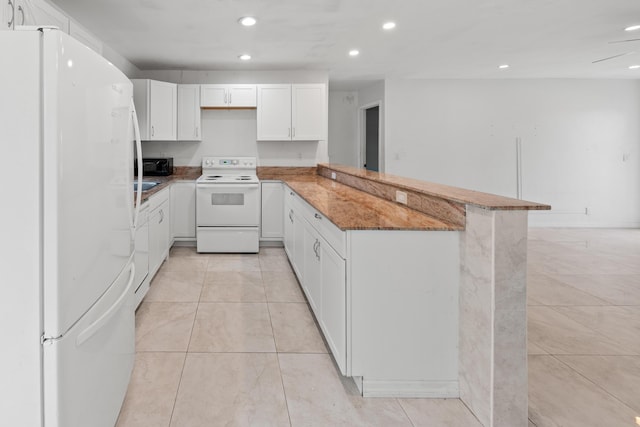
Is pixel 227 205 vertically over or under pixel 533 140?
under

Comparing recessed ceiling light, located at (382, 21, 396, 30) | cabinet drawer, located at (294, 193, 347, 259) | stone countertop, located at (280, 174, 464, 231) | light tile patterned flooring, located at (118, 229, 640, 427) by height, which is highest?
recessed ceiling light, located at (382, 21, 396, 30)

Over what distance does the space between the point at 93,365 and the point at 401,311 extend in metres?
1.27

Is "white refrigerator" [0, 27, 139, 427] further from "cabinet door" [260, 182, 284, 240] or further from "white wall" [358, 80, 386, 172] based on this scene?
"white wall" [358, 80, 386, 172]

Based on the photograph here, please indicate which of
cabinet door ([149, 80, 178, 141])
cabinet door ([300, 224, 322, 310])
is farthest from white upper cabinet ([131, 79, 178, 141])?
cabinet door ([300, 224, 322, 310])

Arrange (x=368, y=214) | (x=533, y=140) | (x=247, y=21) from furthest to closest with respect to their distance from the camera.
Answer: (x=533, y=140), (x=247, y=21), (x=368, y=214)

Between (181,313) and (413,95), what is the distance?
5.09 meters

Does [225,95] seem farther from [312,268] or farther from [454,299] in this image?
[454,299]

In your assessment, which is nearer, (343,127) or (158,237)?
(158,237)

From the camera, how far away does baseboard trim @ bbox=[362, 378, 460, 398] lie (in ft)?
6.40

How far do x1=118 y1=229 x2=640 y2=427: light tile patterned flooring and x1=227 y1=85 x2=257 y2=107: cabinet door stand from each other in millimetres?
2358

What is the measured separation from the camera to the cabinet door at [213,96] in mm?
5273

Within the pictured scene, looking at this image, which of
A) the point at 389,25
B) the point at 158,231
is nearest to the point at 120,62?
the point at 158,231

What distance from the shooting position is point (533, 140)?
22.0ft

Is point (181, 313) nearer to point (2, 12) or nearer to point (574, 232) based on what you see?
point (2, 12)
